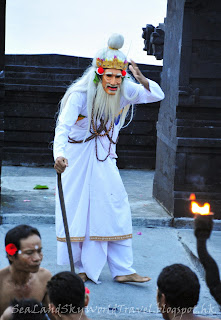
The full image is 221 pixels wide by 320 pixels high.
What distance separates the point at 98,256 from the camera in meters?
5.58

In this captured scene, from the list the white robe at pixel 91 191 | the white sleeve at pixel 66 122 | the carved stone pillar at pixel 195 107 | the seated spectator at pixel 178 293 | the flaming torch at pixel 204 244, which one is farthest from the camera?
the carved stone pillar at pixel 195 107

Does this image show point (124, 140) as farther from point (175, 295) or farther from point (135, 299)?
point (175, 295)

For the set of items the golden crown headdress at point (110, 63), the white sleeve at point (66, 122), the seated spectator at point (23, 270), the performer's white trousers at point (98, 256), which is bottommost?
the performer's white trousers at point (98, 256)

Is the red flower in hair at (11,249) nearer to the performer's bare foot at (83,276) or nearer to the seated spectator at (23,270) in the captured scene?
the seated spectator at (23,270)

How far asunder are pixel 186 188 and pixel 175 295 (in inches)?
166

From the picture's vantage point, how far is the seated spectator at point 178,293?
3.29 metres

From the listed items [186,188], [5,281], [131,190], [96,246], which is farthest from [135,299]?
[131,190]

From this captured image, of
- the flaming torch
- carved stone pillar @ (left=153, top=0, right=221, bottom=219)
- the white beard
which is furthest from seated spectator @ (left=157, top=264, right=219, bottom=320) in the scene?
carved stone pillar @ (left=153, top=0, right=221, bottom=219)

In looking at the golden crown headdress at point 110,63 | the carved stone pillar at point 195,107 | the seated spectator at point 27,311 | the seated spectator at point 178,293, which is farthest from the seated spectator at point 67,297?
the carved stone pillar at point 195,107

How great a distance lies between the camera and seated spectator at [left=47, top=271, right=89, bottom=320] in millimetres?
3316

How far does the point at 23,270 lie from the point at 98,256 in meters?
1.60

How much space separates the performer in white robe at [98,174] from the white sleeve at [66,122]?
2.3 inches

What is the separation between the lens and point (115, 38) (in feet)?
17.5

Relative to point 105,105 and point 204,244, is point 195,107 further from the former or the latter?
point 204,244
